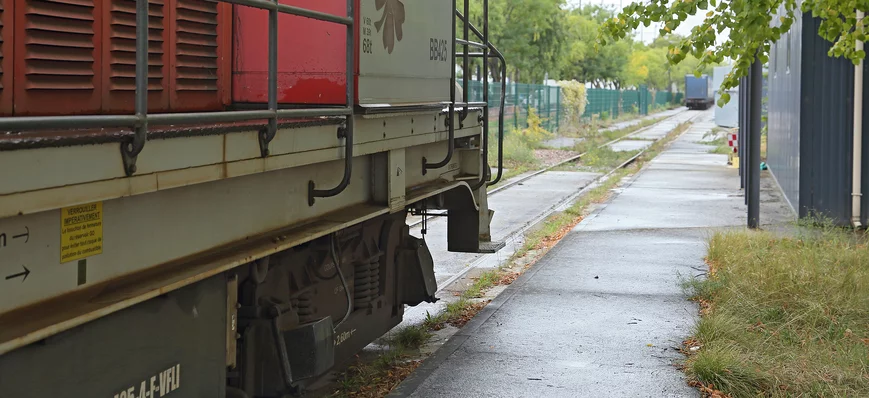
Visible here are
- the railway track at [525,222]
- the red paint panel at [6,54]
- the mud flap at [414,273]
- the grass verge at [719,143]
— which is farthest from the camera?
the grass verge at [719,143]

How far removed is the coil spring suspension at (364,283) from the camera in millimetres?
6461

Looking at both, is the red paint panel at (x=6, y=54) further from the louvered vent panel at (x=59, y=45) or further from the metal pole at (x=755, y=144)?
the metal pole at (x=755, y=144)

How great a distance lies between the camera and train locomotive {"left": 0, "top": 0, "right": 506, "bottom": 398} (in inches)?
119

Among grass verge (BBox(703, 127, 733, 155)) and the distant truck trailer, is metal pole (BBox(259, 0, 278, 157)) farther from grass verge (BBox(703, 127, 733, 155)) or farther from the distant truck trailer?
the distant truck trailer

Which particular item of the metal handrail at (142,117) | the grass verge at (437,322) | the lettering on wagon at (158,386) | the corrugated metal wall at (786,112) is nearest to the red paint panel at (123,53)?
the metal handrail at (142,117)

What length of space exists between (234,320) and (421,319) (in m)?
4.13

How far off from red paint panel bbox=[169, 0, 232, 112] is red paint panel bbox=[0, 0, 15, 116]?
1093 mm

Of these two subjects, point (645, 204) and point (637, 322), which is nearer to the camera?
point (637, 322)

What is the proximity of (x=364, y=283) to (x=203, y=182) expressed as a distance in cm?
285

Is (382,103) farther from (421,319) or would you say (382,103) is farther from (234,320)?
(421,319)

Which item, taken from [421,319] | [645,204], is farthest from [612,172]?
[421,319]

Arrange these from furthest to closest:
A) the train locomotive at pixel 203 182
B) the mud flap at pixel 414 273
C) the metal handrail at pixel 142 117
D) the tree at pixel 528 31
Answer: the tree at pixel 528 31 < the mud flap at pixel 414 273 < the train locomotive at pixel 203 182 < the metal handrail at pixel 142 117

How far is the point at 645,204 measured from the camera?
1684 cm

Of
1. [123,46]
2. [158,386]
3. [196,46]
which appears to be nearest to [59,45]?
[123,46]
